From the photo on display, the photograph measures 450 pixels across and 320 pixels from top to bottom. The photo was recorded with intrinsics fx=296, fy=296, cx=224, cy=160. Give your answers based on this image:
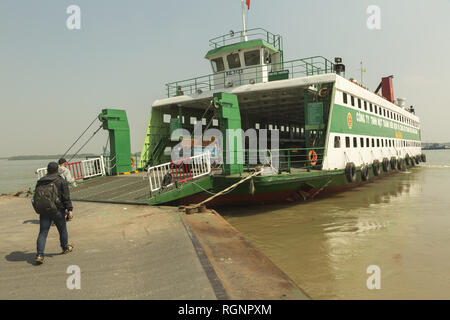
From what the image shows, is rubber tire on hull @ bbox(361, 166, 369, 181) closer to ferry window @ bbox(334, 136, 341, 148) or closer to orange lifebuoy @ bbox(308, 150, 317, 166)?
ferry window @ bbox(334, 136, 341, 148)

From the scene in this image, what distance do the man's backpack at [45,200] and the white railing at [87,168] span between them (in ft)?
32.9

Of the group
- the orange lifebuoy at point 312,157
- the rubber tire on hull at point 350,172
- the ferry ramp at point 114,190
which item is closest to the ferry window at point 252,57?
the orange lifebuoy at point 312,157

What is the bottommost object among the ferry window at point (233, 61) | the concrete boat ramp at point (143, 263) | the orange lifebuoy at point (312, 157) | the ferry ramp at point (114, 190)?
the concrete boat ramp at point (143, 263)

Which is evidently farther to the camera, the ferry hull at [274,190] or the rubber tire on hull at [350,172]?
the rubber tire on hull at [350,172]

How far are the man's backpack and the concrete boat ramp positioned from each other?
866mm

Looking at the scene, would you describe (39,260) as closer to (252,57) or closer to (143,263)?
(143,263)

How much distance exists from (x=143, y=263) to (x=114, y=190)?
7.70 m

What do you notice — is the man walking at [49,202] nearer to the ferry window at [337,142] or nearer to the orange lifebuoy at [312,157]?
the orange lifebuoy at [312,157]

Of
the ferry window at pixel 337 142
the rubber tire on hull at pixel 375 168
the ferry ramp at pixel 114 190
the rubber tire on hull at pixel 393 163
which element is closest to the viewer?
the ferry ramp at pixel 114 190

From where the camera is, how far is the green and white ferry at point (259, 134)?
1032cm

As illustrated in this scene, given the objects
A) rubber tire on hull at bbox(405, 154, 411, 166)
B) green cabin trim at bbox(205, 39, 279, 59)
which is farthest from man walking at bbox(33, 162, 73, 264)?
rubber tire on hull at bbox(405, 154, 411, 166)

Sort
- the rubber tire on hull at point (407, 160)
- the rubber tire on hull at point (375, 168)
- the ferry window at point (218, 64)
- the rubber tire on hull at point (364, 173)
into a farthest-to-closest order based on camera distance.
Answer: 1. the rubber tire on hull at point (407, 160)
2. the rubber tire on hull at point (375, 168)
3. the ferry window at point (218, 64)
4. the rubber tire on hull at point (364, 173)

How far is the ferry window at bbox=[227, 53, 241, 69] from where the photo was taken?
1658cm
